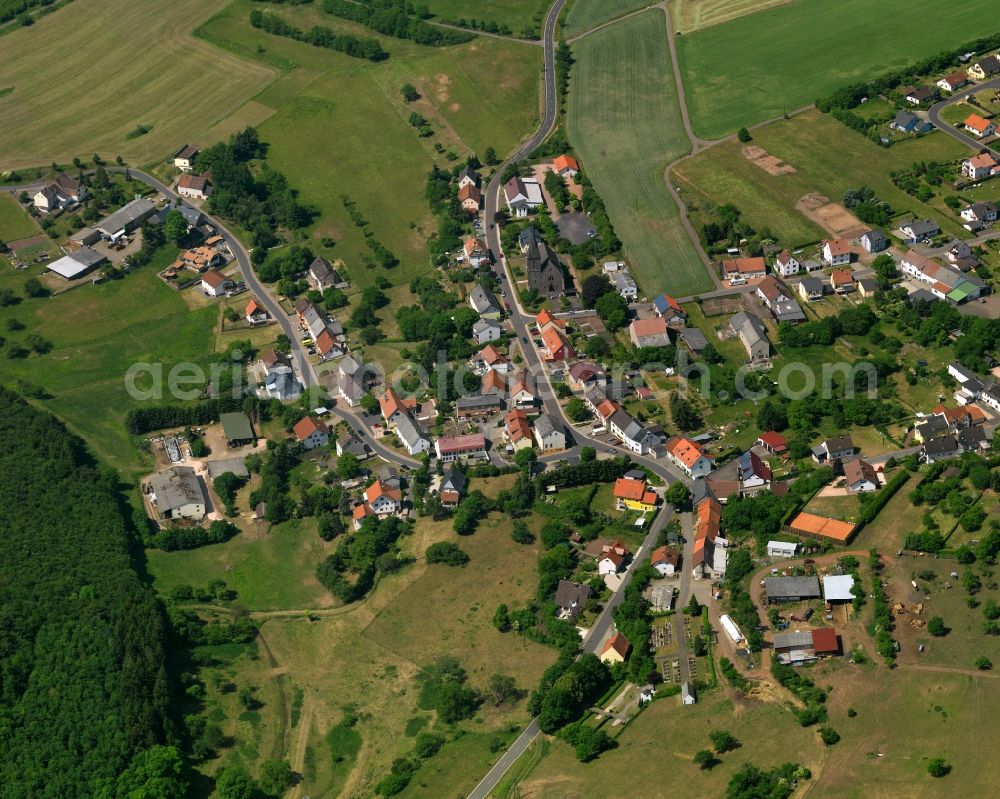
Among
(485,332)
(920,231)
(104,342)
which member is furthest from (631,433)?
(104,342)

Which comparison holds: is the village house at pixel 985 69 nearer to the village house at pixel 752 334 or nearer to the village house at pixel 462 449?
the village house at pixel 752 334

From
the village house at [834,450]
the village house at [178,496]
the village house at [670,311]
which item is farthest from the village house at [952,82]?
the village house at [178,496]

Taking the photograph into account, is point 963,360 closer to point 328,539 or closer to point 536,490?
point 536,490

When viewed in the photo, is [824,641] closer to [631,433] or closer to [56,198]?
[631,433]

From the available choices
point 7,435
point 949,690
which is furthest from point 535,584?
point 7,435

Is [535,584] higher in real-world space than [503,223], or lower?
lower

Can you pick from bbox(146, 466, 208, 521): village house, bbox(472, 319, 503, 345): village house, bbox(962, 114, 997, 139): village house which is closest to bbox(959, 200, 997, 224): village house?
bbox(962, 114, 997, 139): village house
